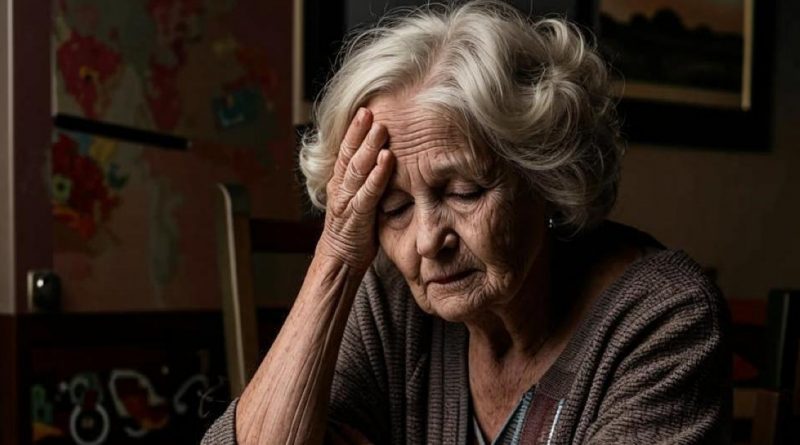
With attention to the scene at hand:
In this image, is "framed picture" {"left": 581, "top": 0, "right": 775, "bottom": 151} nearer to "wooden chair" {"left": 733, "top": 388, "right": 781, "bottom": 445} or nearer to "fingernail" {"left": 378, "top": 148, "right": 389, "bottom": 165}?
"wooden chair" {"left": 733, "top": 388, "right": 781, "bottom": 445}

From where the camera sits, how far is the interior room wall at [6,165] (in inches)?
93.5

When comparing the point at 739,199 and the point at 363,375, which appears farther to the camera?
the point at 739,199

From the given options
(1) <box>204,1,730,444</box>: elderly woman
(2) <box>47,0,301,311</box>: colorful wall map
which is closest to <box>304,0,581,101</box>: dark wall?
(2) <box>47,0,301,311</box>: colorful wall map

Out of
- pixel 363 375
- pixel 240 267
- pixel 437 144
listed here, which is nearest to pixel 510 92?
pixel 437 144

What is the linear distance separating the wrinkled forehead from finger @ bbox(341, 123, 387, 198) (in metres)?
0.03

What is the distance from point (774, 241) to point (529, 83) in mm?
2308

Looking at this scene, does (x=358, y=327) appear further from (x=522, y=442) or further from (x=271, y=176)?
(x=271, y=176)

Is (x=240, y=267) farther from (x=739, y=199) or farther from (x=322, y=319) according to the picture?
(x=739, y=199)

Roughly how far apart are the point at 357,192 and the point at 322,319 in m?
0.20

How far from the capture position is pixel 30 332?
242 centimetres

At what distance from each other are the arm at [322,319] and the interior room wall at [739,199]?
1.85m

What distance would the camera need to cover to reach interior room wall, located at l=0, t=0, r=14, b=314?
2375 millimetres

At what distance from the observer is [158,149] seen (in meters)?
2.65

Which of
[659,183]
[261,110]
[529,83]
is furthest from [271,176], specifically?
[529,83]
